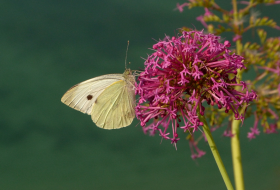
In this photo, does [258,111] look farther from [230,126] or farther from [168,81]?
[168,81]

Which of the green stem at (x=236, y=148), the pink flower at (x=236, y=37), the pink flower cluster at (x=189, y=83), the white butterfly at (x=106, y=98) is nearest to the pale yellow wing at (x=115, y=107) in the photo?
the white butterfly at (x=106, y=98)

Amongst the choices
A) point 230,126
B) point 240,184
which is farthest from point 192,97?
point 230,126

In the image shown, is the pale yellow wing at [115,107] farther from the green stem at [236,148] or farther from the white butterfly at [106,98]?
the green stem at [236,148]

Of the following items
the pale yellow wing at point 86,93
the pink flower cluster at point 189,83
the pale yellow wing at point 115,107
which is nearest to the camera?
the pink flower cluster at point 189,83

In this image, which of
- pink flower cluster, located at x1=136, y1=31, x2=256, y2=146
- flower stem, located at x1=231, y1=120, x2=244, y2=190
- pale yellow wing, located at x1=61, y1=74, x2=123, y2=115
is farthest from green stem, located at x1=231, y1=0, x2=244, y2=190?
pale yellow wing, located at x1=61, y1=74, x2=123, y2=115

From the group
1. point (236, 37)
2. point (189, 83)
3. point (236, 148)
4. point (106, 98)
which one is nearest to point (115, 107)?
point (106, 98)

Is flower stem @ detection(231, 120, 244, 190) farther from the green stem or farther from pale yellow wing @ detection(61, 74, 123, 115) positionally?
pale yellow wing @ detection(61, 74, 123, 115)
